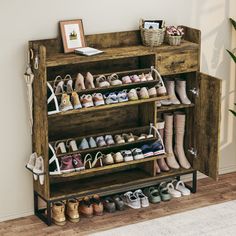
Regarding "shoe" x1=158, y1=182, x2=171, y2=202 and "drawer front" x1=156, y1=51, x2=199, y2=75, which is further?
"shoe" x1=158, y1=182, x2=171, y2=202

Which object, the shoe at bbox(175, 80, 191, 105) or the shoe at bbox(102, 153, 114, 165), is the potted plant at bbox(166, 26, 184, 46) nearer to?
the shoe at bbox(175, 80, 191, 105)

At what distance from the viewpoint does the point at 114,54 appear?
15.7 feet

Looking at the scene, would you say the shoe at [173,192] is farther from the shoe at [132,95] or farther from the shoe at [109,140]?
the shoe at [132,95]

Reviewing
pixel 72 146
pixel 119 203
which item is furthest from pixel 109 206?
pixel 72 146

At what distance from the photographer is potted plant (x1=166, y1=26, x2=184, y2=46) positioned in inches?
200

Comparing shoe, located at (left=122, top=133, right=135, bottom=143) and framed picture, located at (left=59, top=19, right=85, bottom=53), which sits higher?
framed picture, located at (left=59, top=19, right=85, bottom=53)

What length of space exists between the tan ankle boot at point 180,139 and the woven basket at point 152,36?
637 millimetres

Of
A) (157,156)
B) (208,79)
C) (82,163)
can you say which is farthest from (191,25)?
(82,163)

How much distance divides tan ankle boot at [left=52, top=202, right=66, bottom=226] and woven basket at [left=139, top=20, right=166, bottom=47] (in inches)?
52.5

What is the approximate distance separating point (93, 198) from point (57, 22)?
51.7 inches

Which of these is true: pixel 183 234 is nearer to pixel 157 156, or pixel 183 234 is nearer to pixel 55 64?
pixel 157 156

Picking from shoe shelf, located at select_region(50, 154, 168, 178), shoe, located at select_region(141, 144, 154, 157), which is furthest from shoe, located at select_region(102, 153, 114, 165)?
shoe, located at select_region(141, 144, 154, 157)

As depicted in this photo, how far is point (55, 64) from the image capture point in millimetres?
4578

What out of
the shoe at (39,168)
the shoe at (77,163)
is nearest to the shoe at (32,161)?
the shoe at (39,168)
